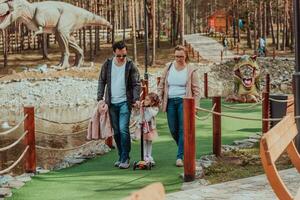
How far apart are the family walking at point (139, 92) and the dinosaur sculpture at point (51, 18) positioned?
19.8m

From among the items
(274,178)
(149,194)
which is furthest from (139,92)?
(149,194)

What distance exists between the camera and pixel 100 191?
259 inches

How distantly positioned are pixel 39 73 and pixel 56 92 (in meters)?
2.48

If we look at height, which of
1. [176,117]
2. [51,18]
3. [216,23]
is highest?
[216,23]

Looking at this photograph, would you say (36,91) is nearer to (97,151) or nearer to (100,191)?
(97,151)

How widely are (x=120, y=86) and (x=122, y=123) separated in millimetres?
483

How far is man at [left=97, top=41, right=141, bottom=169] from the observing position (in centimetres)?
746

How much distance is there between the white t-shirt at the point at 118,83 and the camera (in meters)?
7.47

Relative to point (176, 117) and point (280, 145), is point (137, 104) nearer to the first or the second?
point (176, 117)

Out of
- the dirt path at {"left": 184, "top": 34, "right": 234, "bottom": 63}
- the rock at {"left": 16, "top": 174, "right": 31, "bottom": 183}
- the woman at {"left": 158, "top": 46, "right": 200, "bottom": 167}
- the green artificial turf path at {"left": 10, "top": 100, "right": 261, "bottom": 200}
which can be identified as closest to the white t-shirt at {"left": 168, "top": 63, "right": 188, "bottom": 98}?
the woman at {"left": 158, "top": 46, "right": 200, "bottom": 167}

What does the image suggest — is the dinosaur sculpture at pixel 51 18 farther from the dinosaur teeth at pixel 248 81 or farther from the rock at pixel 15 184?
the rock at pixel 15 184

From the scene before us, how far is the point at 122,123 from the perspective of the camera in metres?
7.61

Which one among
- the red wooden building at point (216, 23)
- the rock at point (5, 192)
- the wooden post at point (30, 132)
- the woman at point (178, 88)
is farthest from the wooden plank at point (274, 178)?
the red wooden building at point (216, 23)

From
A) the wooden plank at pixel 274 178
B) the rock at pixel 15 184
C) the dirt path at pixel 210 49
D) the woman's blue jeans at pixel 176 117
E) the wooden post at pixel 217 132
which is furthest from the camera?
the dirt path at pixel 210 49
